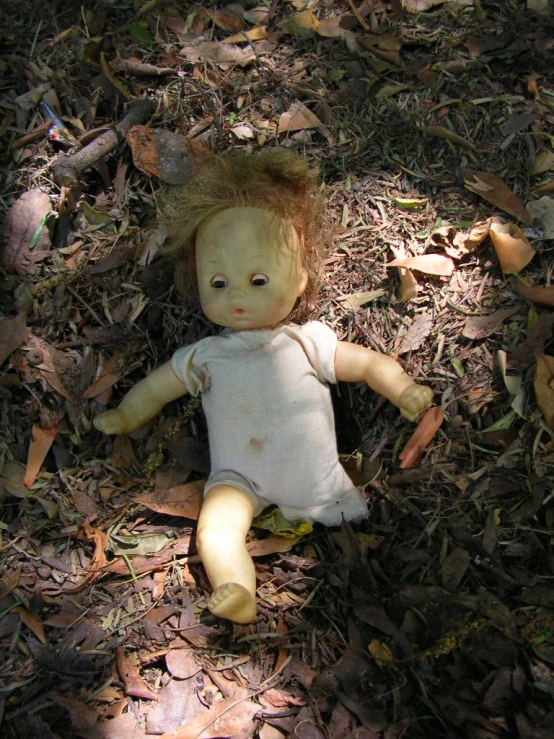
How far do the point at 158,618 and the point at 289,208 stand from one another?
1.55 m

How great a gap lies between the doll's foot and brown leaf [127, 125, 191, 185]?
1774 millimetres

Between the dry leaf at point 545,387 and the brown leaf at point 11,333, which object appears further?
the brown leaf at point 11,333

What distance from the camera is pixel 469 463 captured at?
258cm

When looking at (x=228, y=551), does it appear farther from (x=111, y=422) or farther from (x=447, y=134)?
(x=447, y=134)

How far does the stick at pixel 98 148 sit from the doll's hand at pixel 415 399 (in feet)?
5.65

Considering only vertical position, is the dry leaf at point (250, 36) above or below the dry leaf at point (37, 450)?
above

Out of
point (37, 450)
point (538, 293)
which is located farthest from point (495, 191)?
point (37, 450)

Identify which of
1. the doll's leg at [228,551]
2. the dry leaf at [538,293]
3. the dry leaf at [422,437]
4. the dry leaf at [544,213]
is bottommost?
the doll's leg at [228,551]

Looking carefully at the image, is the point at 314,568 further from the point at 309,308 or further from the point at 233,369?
the point at 309,308

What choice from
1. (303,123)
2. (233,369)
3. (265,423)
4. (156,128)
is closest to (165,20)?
(156,128)

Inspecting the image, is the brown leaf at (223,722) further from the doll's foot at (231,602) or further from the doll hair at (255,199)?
the doll hair at (255,199)

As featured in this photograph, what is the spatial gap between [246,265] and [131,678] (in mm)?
1452

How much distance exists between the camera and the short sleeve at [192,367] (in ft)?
9.11

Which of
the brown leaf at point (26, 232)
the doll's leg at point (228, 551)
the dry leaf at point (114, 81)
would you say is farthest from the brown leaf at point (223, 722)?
the dry leaf at point (114, 81)
